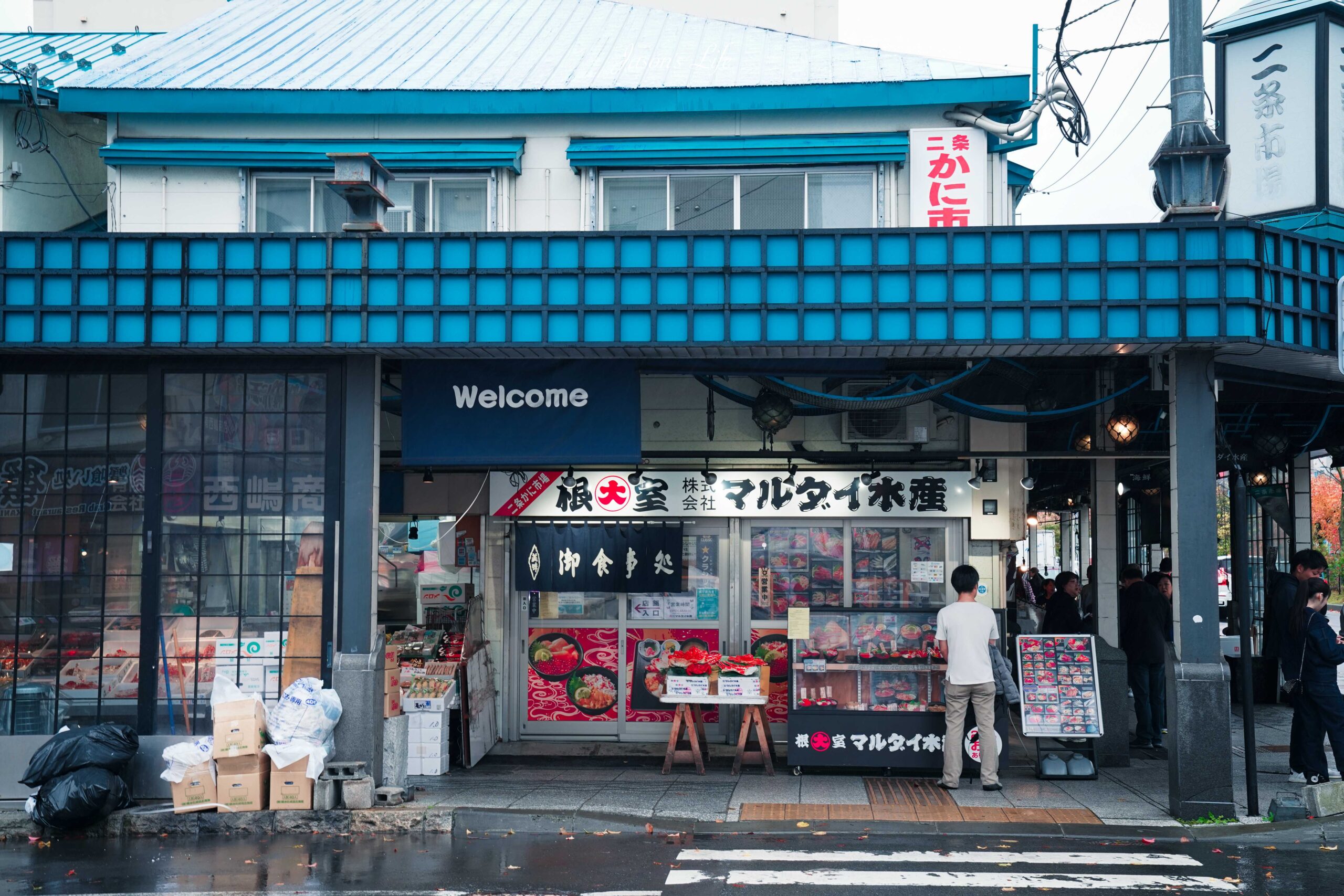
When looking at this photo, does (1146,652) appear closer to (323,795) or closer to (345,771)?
(345,771)

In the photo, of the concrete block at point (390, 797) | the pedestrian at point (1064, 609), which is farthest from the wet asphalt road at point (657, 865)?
the pedestrian at point (1064, 609)

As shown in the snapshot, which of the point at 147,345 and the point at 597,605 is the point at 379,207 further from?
the point at 597,605

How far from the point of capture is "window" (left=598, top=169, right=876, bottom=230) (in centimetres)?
1317

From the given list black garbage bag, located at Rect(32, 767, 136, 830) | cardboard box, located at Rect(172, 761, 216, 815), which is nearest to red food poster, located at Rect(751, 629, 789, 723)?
cardboard box, located at Rect(172, 761, 216, 815)

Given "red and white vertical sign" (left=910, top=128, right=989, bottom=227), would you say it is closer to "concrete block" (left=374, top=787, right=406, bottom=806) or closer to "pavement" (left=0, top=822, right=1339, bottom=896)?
"pavement" (left=0, top=822, right=1339, bottom=896)

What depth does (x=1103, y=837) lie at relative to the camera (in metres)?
9.72

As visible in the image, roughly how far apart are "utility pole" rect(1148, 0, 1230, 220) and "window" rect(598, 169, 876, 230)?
3.32 metres

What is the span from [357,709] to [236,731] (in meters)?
1.07

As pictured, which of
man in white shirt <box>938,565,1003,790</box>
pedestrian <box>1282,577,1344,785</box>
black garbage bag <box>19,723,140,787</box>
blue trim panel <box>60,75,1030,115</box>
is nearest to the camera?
black garbage bag <box>19,723,140,787</box>

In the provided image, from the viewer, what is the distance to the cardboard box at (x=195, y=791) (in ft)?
34.3

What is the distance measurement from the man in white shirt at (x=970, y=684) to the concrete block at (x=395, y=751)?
532 centimetres

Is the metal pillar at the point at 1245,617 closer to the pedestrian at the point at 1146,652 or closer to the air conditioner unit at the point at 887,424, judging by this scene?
the pedestrian at the point at 1146,652

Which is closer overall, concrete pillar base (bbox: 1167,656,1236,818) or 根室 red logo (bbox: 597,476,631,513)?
concrete pillar base (bbox: 1167,656,1236,818)

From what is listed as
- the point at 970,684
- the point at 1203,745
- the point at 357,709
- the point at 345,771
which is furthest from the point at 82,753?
the point at 1203,745
